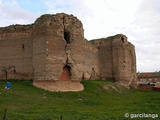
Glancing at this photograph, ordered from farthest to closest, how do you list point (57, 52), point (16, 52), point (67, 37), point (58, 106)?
1. point (16, 52)
2. point (67, 37)
3. point (57, 52)
4. point (58, 106)

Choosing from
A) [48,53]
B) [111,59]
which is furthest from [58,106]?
[111,59]

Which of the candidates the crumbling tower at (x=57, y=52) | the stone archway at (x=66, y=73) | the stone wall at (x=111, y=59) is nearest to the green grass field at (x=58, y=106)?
the crumbling tower at (x=57, y=52)

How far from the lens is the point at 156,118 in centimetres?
1107

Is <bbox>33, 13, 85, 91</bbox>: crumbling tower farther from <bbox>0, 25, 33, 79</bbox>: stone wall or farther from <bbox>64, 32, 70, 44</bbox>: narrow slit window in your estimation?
<bbox>0, 25, 33, 79</bbox>: stone wall

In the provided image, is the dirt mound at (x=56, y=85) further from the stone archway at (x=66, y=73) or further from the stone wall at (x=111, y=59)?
the stone wall at (x=111, y=59)

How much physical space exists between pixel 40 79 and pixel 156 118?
10.4 m

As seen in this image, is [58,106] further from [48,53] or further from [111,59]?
[111,59]

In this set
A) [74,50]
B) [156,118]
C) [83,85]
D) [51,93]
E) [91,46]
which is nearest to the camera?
[156,118]

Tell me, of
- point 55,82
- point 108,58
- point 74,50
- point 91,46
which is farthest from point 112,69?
point 55,82

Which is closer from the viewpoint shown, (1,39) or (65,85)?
(65,85)

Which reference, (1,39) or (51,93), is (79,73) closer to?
(51,93)

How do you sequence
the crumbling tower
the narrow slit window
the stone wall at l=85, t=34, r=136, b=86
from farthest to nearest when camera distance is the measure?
the stone wall at l=85, t=34, r=136, b=86
the narrow slit window
the crumbling tower

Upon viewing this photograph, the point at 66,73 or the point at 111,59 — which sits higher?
the point at 111,59

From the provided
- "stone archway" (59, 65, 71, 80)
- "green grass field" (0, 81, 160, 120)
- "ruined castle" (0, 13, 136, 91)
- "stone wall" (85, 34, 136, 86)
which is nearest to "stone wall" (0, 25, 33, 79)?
"ruined castle" (0, 13, 136, 91)
